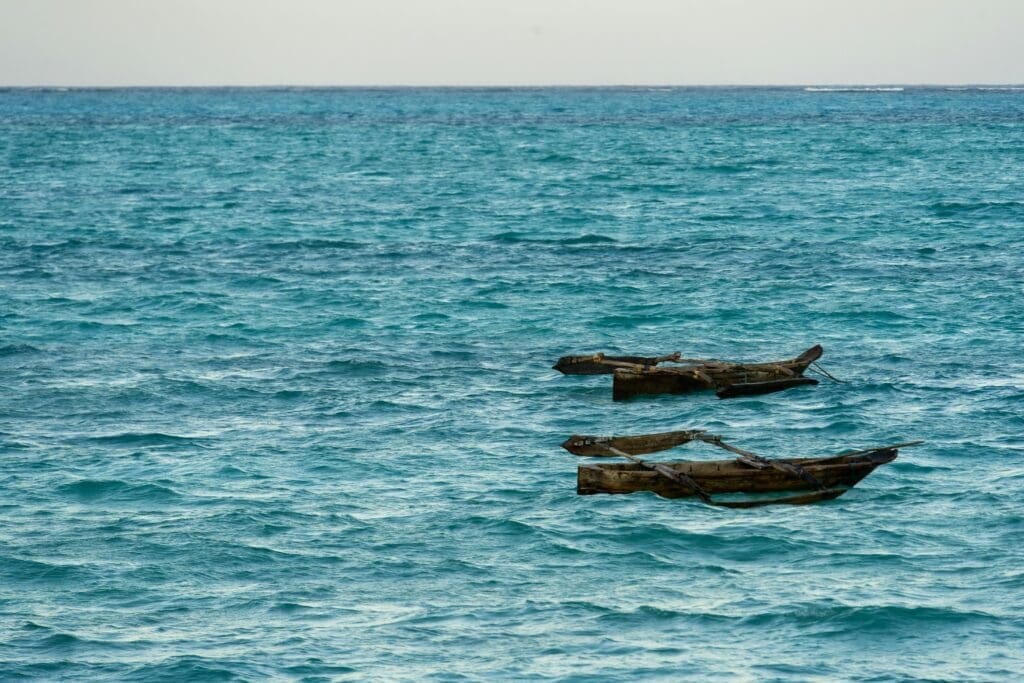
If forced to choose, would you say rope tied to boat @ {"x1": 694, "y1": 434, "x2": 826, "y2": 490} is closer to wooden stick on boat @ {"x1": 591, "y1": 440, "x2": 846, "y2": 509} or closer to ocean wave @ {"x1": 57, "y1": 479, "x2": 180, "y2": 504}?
wooden stick on boat @ {"x1": 591, "y1": 440, "x2": 846, "y2": 509}

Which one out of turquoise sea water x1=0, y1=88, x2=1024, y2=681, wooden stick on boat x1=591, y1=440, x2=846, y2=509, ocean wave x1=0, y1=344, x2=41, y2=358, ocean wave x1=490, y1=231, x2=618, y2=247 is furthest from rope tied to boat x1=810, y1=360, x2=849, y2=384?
ocean wave x1=490, y1=231, x2=618, y2=247

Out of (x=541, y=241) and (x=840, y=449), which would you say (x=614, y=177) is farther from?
(x=840, y=449)

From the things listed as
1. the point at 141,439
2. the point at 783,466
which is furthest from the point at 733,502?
the point at 141,439

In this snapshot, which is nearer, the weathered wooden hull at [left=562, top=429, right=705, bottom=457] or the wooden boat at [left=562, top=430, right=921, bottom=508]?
the wooden boat at [left=562, top=430, right=921, bottom=508]

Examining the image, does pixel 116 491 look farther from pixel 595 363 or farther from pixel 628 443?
pixel 595 363

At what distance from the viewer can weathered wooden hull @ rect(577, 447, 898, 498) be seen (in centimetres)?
2086

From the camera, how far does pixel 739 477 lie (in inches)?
821

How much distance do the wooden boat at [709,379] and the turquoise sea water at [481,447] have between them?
45 cm

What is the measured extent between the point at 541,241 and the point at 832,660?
36.3 m

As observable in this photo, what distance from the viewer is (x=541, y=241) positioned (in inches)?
2023

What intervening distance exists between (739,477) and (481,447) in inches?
203

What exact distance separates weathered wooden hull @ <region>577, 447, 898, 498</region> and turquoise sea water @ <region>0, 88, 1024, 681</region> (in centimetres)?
32

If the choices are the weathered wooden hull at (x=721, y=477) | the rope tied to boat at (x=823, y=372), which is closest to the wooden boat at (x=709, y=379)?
the rope tied to boat at (x=823, y=372)

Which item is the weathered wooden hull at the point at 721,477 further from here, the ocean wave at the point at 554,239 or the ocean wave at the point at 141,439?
the ocean wave at the point at 554,239
